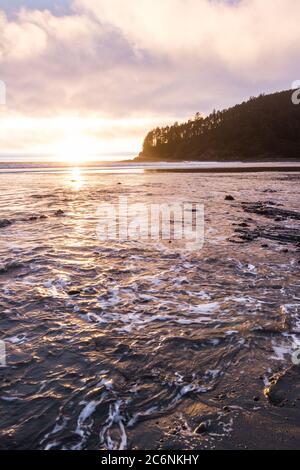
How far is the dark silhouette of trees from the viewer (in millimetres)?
139625

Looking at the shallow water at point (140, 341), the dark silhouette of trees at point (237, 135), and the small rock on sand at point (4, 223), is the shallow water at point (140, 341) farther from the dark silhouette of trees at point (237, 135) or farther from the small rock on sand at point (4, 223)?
the dark silhouette of trees at point (237, 135)

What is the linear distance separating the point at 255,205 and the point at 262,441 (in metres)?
14.9

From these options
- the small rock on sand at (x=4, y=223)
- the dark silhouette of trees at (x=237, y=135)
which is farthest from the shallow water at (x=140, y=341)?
the dark silhouette of trees at (x=237, y=135)

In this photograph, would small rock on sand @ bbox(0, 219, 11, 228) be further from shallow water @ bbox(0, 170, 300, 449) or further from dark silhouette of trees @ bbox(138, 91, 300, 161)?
dark silhouette of trees @ bbox(138, 91, 300, 161)

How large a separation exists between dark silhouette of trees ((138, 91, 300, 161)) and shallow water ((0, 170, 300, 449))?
5139 inches

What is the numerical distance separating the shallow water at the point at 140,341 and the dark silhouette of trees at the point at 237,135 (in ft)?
428

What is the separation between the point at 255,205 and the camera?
16.8 m

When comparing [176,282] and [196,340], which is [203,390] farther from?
[176,282]

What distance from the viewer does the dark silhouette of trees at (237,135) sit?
458 ft

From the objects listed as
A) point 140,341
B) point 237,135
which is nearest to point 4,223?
point 140,341

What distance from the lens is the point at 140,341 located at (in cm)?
470

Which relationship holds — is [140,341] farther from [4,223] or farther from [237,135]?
[237,135]
